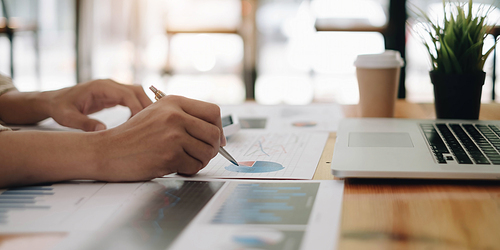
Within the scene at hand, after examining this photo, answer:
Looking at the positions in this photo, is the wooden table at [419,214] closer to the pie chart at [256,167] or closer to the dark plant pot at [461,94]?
the pie chart at [256,167]

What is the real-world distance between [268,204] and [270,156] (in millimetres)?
241

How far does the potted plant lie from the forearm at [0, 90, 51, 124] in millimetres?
835

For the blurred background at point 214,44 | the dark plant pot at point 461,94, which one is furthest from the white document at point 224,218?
the blurred background at point 214,44

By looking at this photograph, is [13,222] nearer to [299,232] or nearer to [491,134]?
[299,232]

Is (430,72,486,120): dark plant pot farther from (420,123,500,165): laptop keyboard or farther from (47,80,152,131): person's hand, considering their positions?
(47,80,152,131): person's hand

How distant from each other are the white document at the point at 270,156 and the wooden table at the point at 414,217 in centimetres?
6

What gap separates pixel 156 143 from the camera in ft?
1.95

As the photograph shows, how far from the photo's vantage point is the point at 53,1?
371 cm

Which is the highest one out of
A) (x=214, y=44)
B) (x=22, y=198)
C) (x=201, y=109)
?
(x=214, y=44)

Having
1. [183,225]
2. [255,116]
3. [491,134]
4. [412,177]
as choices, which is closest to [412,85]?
[255,116]

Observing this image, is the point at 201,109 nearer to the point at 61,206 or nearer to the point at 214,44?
the point at 61,206

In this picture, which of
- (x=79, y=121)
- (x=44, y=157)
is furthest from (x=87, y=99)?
(x=44, y=157)

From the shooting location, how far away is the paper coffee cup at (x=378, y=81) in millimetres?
989

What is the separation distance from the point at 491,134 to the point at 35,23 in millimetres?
3802
